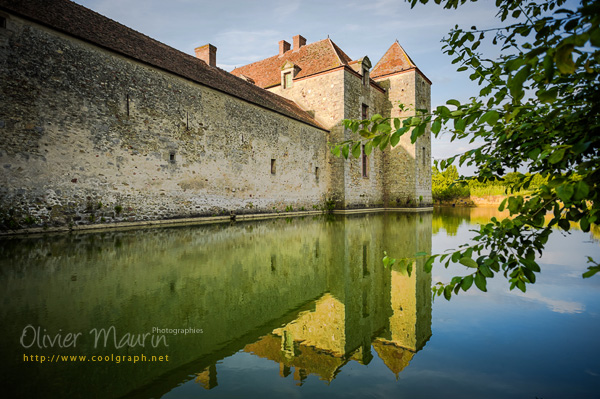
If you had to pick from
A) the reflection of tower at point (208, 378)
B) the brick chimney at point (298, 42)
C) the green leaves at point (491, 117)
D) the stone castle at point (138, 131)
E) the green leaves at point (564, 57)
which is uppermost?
the brick chimney at point (298, 42)

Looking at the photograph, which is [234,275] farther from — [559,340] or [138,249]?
[559,340]

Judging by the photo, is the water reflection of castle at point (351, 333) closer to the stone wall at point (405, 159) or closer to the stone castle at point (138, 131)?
the stone castle at point (138, 131)

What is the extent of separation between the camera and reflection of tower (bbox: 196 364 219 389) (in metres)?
1.96

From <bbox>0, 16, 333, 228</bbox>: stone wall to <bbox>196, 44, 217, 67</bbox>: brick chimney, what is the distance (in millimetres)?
4137

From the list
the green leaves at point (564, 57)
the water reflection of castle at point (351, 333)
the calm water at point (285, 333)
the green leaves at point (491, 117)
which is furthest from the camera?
the water reflection of castle at point (351, 333)

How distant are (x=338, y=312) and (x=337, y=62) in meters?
21.0

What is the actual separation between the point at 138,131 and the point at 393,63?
2223 cm

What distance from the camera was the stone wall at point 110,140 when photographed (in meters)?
8.51

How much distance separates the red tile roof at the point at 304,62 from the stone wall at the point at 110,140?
312 inches

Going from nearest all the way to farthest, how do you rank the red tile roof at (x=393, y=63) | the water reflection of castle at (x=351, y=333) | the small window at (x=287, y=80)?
the water reflection of castle at (x=351, y=333)
the small window at (x=287, y=80)
the red tile roof at (x=393, y=63)

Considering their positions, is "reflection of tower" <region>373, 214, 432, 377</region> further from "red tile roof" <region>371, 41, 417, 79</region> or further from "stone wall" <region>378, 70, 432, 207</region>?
"red tile roof" <region>371, 41, 417, 79</region>

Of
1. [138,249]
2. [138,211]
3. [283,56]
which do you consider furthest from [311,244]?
[283,56]

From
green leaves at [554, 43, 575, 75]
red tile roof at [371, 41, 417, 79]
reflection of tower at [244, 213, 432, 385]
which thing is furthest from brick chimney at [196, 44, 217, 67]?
green leaves at [554, 43, 575, 75]

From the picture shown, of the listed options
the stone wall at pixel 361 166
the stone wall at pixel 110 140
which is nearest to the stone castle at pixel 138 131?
the stone wall at pixel 110 140
